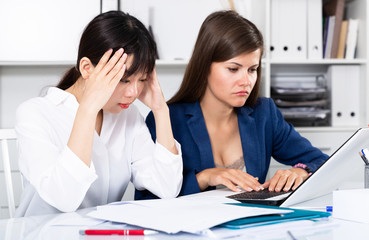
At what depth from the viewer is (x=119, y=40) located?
49.9 inches

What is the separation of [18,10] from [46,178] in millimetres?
1707

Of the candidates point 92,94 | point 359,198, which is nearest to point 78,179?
point 92,94

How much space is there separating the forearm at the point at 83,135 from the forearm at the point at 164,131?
28cm

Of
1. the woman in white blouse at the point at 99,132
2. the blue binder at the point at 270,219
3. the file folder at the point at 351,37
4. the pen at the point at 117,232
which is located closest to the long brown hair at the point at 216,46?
the woman in white blouse at the point at 99,132

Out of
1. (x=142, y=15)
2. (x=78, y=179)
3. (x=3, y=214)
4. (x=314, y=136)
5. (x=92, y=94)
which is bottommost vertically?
(x=3, y=214)

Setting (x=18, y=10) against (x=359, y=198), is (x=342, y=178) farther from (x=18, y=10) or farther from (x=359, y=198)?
(x=18, y=10)

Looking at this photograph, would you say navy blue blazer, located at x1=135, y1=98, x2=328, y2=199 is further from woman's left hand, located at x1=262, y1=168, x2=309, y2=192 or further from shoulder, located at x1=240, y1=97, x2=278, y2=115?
woman's left hand, located at x1=262, y1=168, x2=309, y2=192

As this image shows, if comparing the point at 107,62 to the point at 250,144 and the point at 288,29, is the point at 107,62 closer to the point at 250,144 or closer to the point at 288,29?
the point at 250,144

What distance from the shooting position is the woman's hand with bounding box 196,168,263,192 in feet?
4.34

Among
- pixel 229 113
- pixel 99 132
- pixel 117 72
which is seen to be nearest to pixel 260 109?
pixel 229 113

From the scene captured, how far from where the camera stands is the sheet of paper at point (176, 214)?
82cm

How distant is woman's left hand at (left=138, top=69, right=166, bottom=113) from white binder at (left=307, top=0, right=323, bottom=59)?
1416 mm

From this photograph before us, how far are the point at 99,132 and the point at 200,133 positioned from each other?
1.40 ft

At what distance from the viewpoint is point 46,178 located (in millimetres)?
1137
